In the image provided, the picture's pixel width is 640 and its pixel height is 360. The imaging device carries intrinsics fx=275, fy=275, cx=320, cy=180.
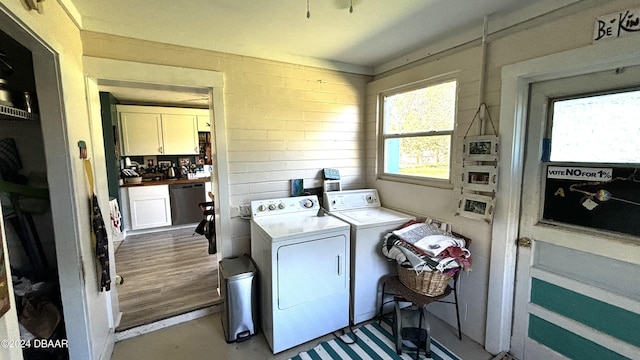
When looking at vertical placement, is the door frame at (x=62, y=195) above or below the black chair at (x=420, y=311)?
above

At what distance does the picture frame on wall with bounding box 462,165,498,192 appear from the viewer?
1.91 meters

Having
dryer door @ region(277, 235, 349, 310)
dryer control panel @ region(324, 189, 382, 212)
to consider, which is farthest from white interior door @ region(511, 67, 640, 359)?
dryer control panel @ region(324, 189, 382, 212)

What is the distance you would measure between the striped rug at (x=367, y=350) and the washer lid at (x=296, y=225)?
2.86ft

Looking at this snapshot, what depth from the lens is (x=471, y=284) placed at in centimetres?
213

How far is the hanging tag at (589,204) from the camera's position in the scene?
160 cm

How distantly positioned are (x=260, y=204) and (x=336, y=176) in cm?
88

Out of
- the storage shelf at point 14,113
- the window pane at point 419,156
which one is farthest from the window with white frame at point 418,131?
the storage shelf at point 14,113

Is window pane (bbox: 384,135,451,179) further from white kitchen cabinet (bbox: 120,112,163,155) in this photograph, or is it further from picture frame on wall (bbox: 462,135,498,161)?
white kitchen cabinet (bbox: 120,112,163,155)

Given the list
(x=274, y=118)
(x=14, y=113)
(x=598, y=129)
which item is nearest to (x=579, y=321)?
(x=598, y=129)

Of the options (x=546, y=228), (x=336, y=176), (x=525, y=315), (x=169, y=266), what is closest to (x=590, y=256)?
(x=546, y=228)

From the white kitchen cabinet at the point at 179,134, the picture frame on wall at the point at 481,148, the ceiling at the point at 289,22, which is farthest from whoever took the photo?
the white kitchen cabinet at the point at 179,134

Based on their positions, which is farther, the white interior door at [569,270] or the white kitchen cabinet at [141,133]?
the white kitchen cabinet at [141,133]

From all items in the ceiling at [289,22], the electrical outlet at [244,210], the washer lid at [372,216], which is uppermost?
the ceiling at [289,22]

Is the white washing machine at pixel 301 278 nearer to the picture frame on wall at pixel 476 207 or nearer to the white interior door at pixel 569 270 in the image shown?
the picture frame on wall at pixel 476 207
